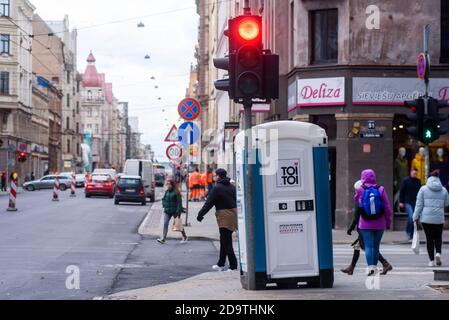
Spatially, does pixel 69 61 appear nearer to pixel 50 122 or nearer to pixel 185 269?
pixel 50 122

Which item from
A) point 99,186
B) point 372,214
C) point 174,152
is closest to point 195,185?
point 99,186

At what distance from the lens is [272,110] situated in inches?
1193

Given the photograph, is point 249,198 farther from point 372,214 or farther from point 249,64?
point 372,214

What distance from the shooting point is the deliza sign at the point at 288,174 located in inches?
456

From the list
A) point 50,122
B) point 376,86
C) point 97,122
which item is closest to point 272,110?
point 376,86

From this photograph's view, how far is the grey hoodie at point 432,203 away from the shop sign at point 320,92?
→ 9666 mm

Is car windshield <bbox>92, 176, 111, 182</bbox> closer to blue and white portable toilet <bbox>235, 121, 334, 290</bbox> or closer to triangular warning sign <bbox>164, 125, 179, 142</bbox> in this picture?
triangular warning sign <bbox>164, 125, 179, 142</bbox>

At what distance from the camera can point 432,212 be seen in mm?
15859

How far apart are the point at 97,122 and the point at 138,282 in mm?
171739

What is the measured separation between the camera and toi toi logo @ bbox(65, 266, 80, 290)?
12852 mm

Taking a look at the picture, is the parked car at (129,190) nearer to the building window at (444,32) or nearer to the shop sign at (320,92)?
the shop sign at (320,92)

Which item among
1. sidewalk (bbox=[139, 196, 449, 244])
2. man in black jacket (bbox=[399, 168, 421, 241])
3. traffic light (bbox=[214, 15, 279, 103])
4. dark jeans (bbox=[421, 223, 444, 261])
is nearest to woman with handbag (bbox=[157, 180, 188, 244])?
sidewalk (bbox=[139, 196, 449, 244])

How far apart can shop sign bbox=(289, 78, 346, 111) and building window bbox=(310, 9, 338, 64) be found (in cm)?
81

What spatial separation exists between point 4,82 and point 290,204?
7434cm
